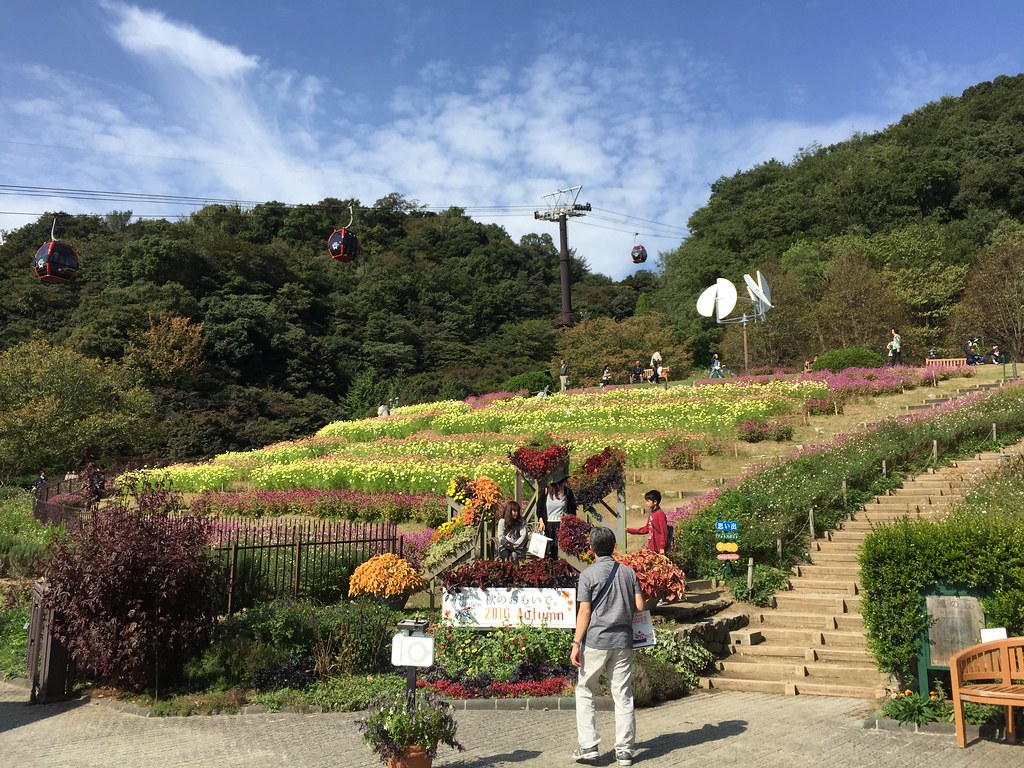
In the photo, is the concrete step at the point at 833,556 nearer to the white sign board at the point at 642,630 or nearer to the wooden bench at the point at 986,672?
the wooden bench at the point at 986,672

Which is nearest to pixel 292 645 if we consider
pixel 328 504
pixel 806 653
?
Answer: pixel 806 653

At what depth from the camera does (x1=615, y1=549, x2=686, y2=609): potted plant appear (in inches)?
338

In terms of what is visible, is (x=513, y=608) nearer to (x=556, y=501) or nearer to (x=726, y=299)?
(x=556, y=501)

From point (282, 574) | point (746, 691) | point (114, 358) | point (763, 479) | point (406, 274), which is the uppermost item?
point (406, 274)

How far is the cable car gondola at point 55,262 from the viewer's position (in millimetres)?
15742

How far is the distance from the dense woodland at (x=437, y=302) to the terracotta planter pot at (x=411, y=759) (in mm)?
28156

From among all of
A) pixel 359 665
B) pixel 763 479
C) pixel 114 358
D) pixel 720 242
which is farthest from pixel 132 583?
pixel 720 242

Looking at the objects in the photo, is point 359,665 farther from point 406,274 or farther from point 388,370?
point 406,274

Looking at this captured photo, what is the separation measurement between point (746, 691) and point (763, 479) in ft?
24.8

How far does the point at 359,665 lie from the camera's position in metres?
8.68

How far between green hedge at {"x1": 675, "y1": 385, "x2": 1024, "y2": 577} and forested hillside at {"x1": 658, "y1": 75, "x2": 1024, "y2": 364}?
83.7 ft

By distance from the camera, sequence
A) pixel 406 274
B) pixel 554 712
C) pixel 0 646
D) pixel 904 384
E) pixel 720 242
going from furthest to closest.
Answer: pixel 406 274, pixel 720 242, pixel 904 384, pixel 0 646, pixel 554 712

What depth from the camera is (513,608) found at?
27.3 ft

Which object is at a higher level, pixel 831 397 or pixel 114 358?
pixel 114 358
